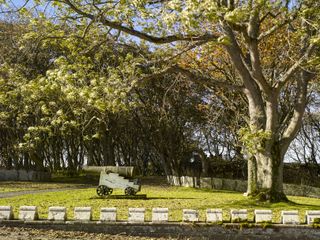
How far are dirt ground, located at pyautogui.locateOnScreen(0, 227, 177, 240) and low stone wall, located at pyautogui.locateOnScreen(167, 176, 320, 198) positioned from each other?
826 inches

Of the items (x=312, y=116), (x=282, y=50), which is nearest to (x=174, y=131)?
(x=312, y=116)

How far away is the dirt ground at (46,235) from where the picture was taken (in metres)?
10.7

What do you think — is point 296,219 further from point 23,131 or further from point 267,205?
point 23,131

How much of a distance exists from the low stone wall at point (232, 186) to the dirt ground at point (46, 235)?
826 inches

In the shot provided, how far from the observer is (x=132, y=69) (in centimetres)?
1659

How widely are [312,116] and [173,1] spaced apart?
25207mm

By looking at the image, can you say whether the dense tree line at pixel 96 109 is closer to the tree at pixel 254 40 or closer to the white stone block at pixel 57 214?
the tree at pixel 254 40

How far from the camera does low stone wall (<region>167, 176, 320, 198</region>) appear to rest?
31.0 metres

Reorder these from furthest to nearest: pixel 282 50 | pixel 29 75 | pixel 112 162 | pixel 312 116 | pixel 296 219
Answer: pixel 112 162, pixel 312 116, pixel 29 75, pixel 282 50, pixel 296 219

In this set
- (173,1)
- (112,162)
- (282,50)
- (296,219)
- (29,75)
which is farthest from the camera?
(112,162)

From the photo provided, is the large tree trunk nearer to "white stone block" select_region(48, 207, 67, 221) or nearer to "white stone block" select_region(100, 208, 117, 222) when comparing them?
"white stone block" select_region(100, 208, 117, 222)

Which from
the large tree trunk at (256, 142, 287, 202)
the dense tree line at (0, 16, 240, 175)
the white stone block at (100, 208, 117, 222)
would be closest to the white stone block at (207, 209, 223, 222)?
the white stone block at (100, 208, 117, 222)

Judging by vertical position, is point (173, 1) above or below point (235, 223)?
above

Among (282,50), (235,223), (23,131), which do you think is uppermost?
(282,50)
